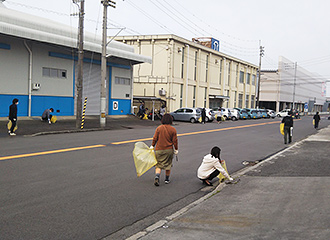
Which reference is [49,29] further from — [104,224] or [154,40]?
[104,224]

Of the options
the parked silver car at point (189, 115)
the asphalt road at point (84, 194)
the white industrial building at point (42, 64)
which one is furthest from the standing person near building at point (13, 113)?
the parked silver car at point (189, 115)

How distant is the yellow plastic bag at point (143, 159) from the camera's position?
7574mm

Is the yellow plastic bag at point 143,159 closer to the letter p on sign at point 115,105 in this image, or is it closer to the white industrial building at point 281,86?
the letter p on sign at point 115,105

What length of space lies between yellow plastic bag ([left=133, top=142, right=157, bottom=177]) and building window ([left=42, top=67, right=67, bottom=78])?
63.9 feet

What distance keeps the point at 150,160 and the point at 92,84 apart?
22973mm

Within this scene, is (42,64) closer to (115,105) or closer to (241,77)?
(115,105)

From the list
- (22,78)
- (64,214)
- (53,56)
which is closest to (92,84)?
(53,56)

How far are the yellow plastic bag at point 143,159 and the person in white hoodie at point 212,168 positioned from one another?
1.26m

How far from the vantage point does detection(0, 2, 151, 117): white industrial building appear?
22.1 m

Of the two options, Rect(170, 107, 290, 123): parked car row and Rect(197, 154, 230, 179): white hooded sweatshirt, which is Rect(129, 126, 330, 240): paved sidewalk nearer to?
Rect(197, 154, 230, 179): white hooded sweatshirt

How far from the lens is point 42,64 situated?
24500 mm

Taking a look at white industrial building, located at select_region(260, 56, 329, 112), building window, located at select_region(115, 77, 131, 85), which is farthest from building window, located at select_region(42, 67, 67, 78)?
white industrial building, located at select_region(260, 56, 329, 112)

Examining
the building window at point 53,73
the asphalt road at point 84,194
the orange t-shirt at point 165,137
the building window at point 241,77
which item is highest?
the building window at point 241,77

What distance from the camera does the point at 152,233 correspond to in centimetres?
473
